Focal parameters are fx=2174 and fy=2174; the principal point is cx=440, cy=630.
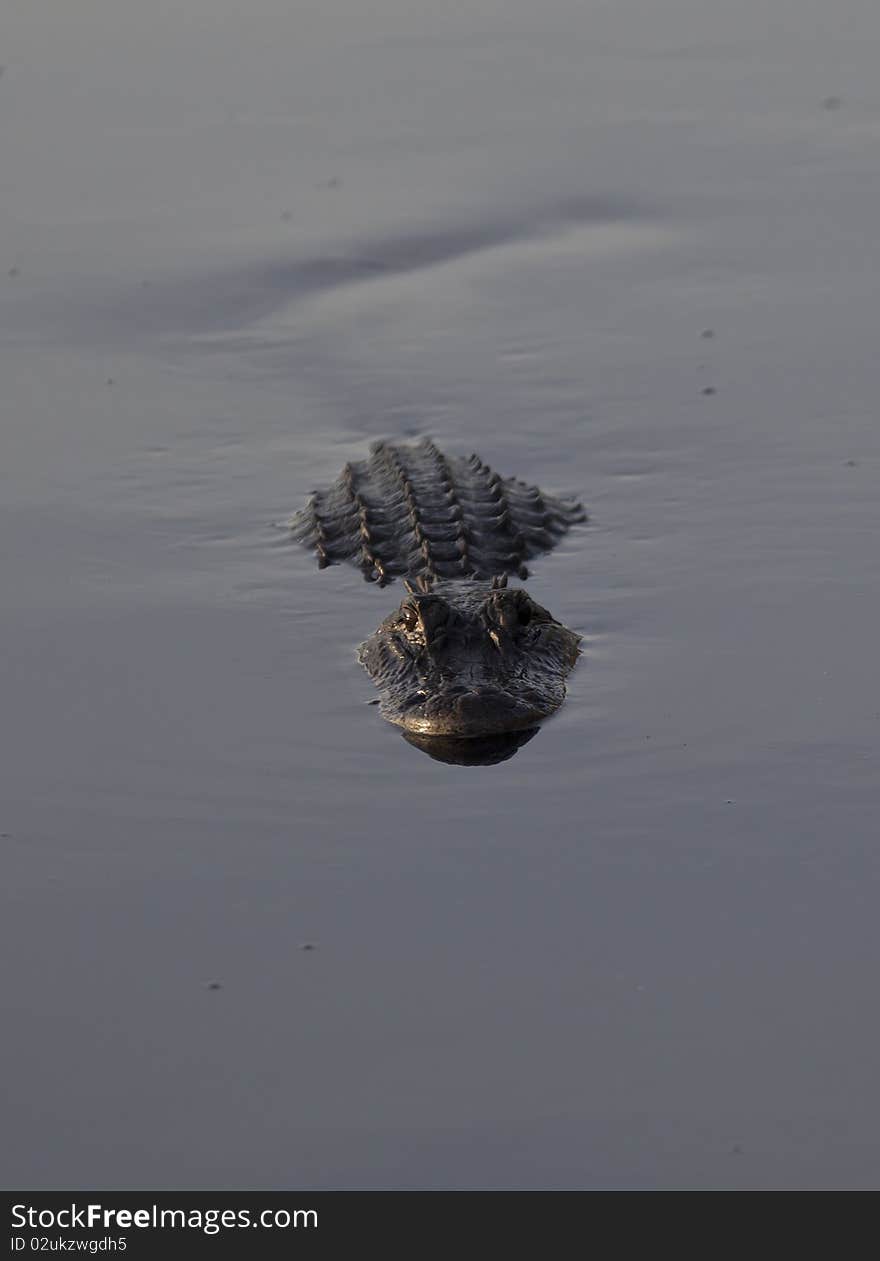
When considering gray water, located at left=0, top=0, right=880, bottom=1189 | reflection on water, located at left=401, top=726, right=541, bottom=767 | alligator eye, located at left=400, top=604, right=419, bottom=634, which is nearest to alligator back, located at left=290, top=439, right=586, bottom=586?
gray water, located at left=0, top=0, right=880, bottom=1189

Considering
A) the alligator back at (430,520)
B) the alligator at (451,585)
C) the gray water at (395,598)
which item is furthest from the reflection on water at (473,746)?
the alligator back at (430,520)

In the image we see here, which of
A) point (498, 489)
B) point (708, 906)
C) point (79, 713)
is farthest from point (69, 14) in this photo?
point (708, 906)

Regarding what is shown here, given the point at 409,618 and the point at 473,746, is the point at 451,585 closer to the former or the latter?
the point at 409,618

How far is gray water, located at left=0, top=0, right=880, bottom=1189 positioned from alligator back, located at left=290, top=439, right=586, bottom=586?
0.26m

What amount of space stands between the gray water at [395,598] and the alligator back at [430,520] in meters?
0.26

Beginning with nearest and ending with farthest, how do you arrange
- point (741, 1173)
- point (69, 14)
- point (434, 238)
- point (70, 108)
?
point (741, 1173), point (434, 238), point (70, 108), point (69, 14)

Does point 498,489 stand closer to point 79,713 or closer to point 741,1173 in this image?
point 79,713

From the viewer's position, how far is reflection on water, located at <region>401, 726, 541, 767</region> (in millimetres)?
10644

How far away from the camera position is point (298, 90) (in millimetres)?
22828

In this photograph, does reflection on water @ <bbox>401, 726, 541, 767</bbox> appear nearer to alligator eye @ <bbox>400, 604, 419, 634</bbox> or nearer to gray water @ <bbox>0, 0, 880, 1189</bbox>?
gray water @ <bbox>0, 0, 880, 1189</bbox>

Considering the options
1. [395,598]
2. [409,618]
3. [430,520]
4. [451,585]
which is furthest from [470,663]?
[430,520]

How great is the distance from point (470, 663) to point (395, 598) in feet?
4.88

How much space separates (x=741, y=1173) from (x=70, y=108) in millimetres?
17658

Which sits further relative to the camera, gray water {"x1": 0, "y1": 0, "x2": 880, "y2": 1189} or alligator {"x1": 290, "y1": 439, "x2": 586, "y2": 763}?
alligator {"x1": 290, "y1": 439, "x2": 586, "y2": 763}
